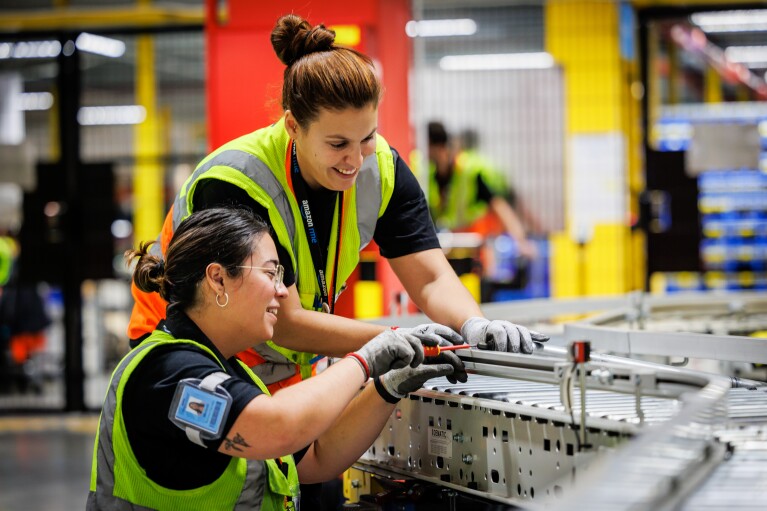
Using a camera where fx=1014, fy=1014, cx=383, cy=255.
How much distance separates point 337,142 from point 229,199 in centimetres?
26

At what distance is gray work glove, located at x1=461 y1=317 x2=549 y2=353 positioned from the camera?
210cm

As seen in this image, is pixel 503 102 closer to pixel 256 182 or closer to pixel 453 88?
pixel 453 88

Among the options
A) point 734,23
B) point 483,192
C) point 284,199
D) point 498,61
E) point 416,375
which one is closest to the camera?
point 416,375

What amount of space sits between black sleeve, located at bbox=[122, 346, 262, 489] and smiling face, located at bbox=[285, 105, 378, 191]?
1.88 feet

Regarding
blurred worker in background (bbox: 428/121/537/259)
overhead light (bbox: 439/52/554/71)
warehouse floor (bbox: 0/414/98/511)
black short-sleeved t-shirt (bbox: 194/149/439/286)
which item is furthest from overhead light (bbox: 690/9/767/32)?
black short-sleeved t-shirt (bbox: 194/149/439/286)

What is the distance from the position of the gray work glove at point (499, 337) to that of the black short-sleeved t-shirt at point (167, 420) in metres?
0.58

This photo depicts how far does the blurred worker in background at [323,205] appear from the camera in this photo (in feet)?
6.95

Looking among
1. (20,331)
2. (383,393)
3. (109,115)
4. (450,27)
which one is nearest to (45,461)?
(20,331)

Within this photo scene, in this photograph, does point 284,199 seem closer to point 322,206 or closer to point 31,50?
point 322,206

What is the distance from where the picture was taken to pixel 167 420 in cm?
170

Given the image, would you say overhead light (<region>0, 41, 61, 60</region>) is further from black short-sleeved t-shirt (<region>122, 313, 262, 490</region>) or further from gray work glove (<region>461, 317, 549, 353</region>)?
black short-sleeved t-shirt (<region>122, 313, 262, 490</region>)

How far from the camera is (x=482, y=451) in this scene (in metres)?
1.93

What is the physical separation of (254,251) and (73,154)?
6.54m

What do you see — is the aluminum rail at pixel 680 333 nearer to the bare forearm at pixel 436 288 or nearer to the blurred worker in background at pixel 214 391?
the bare forearm at pixel 436 288
